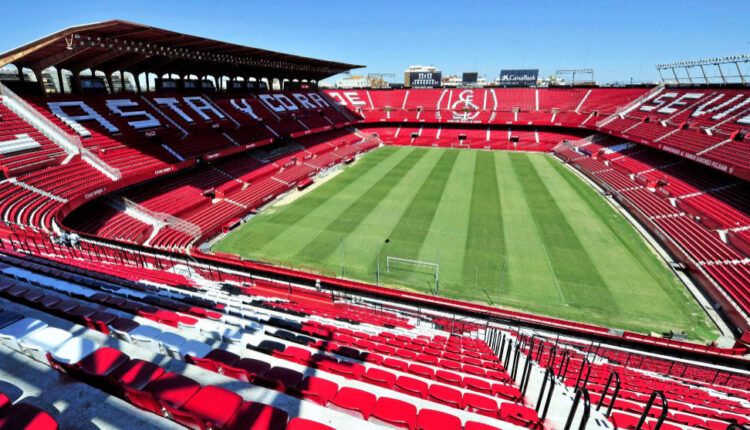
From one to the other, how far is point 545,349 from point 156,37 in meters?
28.6

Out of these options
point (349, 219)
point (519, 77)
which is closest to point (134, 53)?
point (349, 219)

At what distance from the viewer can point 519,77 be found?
82.7 meters

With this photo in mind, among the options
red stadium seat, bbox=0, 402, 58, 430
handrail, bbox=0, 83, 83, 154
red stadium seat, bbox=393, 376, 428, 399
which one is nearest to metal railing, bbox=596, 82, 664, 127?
red stadium seat, bbox=393, 376, 428, 399

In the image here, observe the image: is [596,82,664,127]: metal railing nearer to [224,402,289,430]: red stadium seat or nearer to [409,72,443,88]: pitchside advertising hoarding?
[409,72,443,88]: pitchside advertising hoarding

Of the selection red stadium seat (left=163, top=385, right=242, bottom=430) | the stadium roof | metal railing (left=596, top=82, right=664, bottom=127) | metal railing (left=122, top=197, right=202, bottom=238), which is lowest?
metal railing (left=122, top=197, right=202, bottom=238)

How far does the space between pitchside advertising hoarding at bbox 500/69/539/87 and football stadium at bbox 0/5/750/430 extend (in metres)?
34.6

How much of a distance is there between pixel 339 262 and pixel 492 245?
981 cm

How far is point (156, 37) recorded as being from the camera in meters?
22.3

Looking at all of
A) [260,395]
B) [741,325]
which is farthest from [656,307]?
[260,395]

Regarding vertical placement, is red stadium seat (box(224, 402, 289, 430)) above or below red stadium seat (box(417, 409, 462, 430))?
above

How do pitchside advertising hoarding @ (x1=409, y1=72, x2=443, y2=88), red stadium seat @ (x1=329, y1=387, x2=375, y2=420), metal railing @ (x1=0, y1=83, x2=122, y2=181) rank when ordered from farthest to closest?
pitchside advertising hoarding @ (x1=409, y1=72, x2=443, y2=88)
metal railing @ (x1=0, y1=83, x2=122, y2=181)
red stadium seat @ (x1=329, y1=387, x2=375, y2=420)

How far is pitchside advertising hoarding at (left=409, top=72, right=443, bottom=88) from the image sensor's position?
77500 millimetres

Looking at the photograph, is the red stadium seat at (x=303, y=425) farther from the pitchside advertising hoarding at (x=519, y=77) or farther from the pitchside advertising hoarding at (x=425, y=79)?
the pitchside advertising hoarding at (x=519, y=77)

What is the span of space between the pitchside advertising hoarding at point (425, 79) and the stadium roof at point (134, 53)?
42.3 meters
